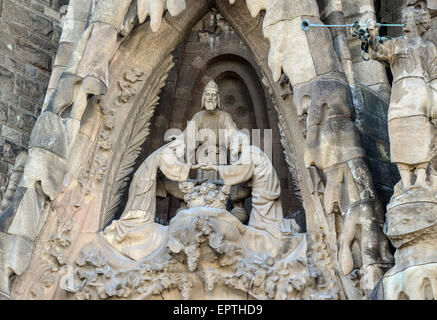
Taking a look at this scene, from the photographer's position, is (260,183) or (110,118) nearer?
(260,183)

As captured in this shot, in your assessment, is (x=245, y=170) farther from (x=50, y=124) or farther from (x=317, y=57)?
(x=50, y=124)

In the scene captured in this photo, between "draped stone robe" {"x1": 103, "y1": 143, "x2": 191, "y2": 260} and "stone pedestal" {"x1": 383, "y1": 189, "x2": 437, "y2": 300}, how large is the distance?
7.66ft

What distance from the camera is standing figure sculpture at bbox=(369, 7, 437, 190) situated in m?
8.20

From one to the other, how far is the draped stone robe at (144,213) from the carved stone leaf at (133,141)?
200 mm

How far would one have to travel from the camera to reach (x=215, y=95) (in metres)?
10.2

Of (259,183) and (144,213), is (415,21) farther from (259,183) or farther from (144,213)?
(144,213)

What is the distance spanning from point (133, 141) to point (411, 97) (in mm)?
3041

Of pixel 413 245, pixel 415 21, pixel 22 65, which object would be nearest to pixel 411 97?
pixel 415 21

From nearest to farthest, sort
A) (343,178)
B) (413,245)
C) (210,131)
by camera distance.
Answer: (413,245)
(343,178)
(210,131)

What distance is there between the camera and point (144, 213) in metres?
9.54

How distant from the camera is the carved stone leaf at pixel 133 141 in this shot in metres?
9.87
